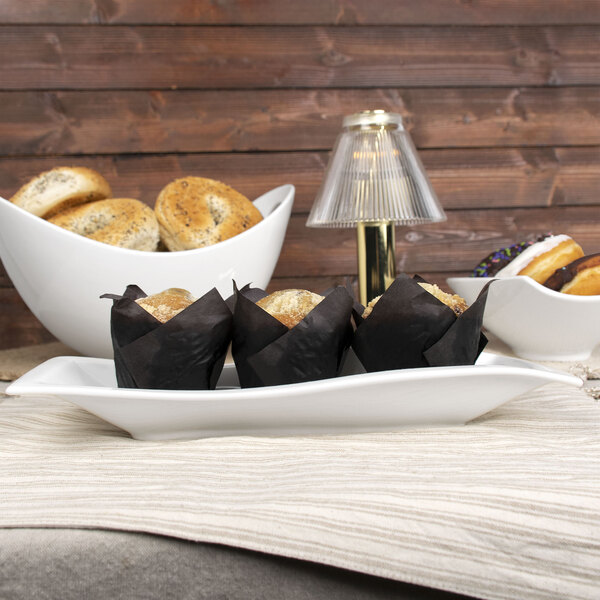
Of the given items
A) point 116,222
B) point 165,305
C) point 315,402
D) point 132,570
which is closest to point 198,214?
point 116,222

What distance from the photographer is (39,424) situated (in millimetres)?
545

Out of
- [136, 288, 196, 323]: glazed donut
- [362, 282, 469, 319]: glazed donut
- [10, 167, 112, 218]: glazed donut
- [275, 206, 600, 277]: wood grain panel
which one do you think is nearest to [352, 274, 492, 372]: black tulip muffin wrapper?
[362, 282, 469, 319]: glazed donut

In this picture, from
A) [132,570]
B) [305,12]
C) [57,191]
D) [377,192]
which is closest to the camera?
[132,570]

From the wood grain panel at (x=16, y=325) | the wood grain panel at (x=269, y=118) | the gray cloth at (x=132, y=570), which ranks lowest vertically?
the wood grain panel at (x=16, y=325)

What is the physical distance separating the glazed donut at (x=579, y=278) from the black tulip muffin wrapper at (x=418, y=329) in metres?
0.38

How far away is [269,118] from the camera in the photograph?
1.33 metres

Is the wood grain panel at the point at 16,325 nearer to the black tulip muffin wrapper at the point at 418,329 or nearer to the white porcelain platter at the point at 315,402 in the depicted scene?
the white porcelain platter at the point at 315,402

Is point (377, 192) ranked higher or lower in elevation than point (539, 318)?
higher

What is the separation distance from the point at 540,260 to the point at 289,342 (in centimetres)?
52

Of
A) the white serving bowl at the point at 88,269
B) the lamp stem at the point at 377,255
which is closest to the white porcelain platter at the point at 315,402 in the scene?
the white serving bowl at the point at 88,269

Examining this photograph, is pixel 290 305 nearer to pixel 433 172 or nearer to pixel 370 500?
pixel 370 500

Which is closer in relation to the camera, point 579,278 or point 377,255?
point 579,278

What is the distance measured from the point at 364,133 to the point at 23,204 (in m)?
0.52

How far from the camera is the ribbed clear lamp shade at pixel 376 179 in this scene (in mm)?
999
